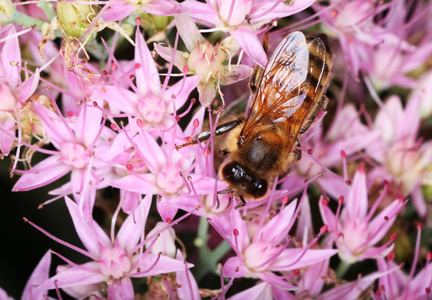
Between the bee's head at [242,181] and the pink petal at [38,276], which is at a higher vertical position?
the bee's head at [242,181]

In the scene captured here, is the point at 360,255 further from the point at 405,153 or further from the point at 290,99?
the point at 290,99

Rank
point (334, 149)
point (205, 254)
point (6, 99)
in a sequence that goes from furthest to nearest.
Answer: point (334, 149) → point (205, 254) → point (6, 99)

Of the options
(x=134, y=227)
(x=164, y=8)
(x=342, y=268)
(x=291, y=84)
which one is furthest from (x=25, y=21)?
(x=342, y=268)

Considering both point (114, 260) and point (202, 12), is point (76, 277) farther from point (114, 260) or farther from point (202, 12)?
point (202, 12)

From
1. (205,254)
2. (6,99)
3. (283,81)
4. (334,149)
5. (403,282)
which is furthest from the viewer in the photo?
(334,149)

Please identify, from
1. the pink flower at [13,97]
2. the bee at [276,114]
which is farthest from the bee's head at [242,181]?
the pink flower at [13,97]

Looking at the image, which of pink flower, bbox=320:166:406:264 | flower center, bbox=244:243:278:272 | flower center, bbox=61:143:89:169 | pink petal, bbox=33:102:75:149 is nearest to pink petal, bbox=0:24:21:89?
pink petal, bbox=33:102:75:149

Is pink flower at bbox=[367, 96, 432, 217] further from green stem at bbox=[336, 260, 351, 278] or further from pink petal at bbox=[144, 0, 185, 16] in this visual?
pink petal at bbox=[144, 0, 185, 16]

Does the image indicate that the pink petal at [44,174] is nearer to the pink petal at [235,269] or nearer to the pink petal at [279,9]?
the pink petal at [235,269]
